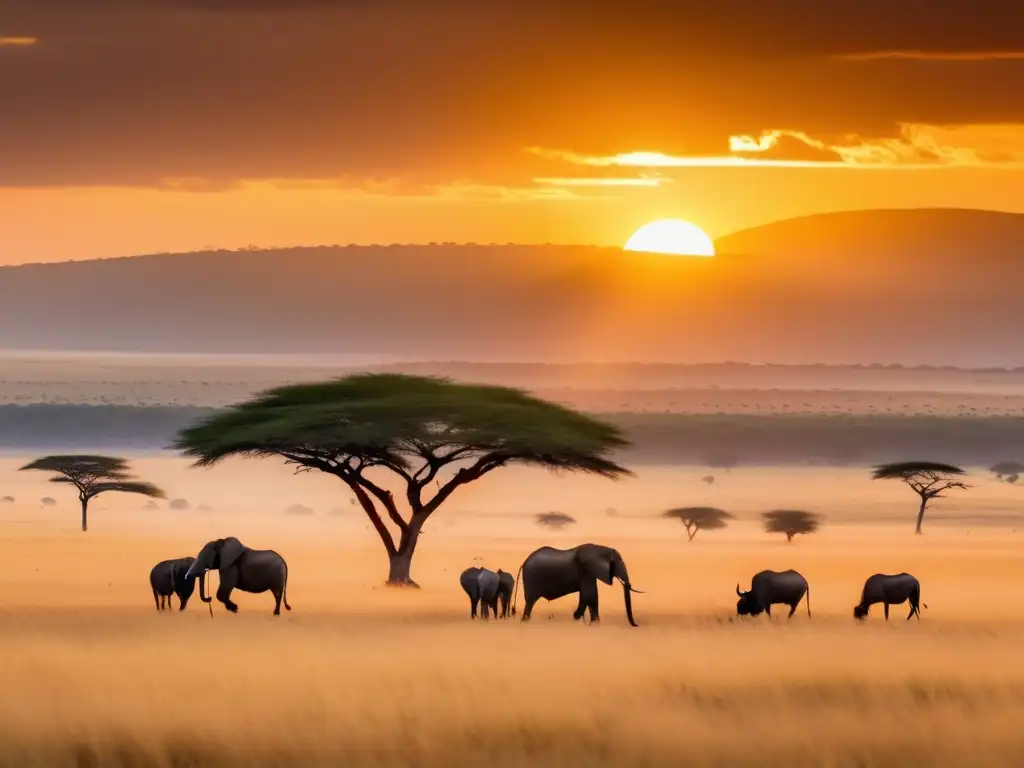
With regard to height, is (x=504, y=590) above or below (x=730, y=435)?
below

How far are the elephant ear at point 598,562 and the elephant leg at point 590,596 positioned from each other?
0.79 feet

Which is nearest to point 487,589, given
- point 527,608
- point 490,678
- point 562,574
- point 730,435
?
point 527,608

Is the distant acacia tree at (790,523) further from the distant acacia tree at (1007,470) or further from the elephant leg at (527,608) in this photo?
the elephant leg at (527,608)

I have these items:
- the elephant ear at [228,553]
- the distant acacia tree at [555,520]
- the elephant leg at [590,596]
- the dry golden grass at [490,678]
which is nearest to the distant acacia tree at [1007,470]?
the distant acacia tree at [555,520]

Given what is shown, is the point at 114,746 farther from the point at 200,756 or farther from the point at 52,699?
the point at 52,699

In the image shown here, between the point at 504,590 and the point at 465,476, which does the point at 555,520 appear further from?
the point at 504,590

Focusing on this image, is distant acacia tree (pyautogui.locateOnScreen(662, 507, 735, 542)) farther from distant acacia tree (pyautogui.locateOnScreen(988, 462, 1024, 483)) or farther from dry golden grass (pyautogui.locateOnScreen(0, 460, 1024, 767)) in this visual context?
distant acacia tree (pyautogui.locateOnScreen(988, 462, 1024, 483))

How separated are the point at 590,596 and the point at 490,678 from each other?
38.2 ft

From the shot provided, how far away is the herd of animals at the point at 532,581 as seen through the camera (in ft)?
121

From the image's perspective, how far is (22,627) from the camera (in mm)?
33875

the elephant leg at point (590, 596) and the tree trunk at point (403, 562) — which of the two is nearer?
the elephant leg at point (590, 596)

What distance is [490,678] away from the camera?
25.7 metres

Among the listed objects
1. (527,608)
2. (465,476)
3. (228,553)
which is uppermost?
(465,476)

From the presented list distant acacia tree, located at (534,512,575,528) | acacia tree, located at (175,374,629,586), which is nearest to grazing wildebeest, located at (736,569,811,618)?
acacia tree, located at (175,374,629,586)
